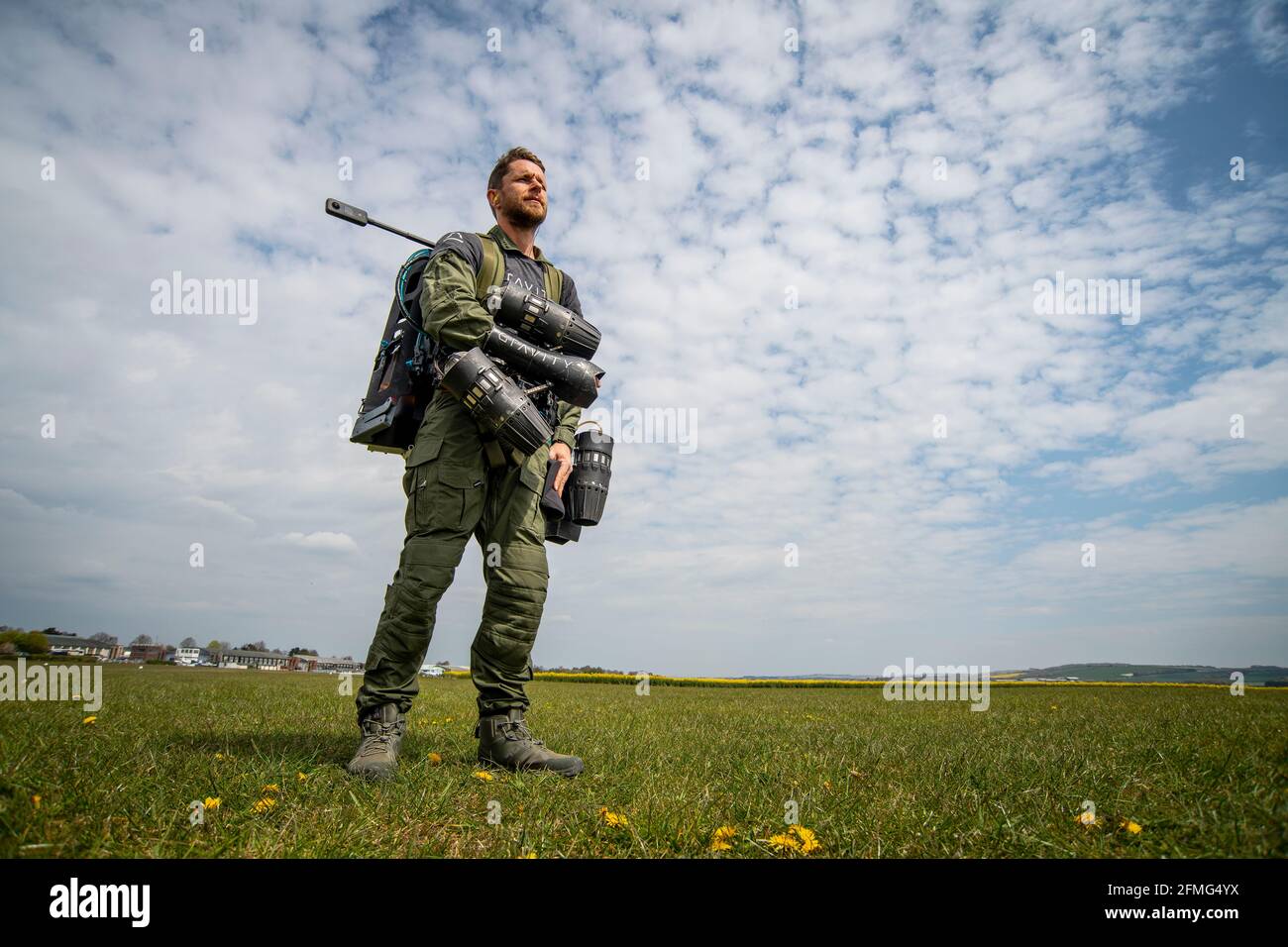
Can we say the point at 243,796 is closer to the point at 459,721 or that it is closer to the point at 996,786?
the point at 996,786

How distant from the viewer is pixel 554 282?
415 centimetres

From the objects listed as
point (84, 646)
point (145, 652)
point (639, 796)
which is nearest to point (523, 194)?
point (639, 796)

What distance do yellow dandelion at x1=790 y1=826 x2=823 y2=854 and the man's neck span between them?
3.47 metres

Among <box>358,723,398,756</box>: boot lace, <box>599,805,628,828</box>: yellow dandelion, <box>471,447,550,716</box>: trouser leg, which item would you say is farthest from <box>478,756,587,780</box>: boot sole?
<box>599,805,628,828</box>: yellow dandelion

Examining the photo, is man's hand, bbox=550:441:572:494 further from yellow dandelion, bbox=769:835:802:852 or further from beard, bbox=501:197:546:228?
yellow dandelion, bbox=769:835:802:852

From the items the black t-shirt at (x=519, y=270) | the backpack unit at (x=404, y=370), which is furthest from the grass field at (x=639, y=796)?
the black t-shirt at (x=519, y=270)

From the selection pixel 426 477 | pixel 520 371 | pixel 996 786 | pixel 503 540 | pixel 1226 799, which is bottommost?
pixel 996 786

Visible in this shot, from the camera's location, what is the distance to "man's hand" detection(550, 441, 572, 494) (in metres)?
4.06

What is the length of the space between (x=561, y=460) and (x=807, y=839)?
2.52 m

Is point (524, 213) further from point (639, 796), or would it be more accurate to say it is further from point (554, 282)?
point (639, 796)
